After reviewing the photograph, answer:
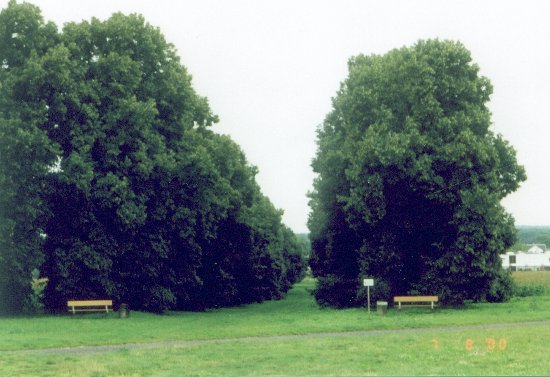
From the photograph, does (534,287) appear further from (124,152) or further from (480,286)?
(124,152)

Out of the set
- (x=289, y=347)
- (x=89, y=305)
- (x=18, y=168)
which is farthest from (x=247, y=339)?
(x=89, y=305)

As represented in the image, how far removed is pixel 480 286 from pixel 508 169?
7.71 metres

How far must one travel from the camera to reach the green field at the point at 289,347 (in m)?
21.0

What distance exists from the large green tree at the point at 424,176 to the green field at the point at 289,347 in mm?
8387

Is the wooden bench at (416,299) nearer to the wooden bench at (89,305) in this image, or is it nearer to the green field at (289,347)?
the green field at (289,347)

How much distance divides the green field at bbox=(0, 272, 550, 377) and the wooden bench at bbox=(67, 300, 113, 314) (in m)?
4.10

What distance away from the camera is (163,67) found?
176 ft

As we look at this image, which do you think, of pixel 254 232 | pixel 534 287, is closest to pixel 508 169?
pixel 534 287

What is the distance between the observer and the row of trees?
4603 centimetres

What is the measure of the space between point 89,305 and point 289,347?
78.2 feet
